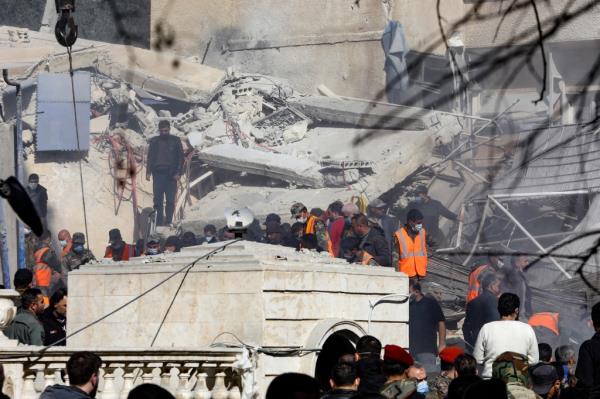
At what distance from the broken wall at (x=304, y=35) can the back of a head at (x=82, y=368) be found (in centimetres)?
2077

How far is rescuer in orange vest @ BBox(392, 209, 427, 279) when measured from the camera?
14703 mm

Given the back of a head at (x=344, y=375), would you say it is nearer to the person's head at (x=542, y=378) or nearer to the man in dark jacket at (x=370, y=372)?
the man in dark jacket at (x=370, y=372)

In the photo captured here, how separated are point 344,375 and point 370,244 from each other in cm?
715

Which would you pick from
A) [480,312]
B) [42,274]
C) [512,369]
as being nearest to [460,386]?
[512,369]

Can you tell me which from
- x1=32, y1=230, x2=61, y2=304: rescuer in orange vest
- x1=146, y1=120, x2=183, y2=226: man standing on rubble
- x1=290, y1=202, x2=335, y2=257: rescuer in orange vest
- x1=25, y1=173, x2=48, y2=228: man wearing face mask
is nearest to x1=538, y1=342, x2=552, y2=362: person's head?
x1=290, y1=202, x2=335, y2=257: rescuer in orange vest

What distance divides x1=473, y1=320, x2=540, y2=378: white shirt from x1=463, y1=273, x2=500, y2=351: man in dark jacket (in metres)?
4.19

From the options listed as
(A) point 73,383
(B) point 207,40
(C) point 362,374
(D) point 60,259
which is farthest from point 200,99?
(A) point 73,383

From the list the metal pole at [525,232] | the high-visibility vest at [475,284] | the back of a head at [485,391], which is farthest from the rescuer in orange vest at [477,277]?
the back of a head at [485,391]

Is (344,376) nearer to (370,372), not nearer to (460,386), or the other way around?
(460,386)

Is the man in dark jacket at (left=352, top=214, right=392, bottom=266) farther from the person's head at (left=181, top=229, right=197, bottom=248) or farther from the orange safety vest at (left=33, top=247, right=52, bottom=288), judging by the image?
the orange safety vest at (left=33, top=247, right=52, bottom=288)

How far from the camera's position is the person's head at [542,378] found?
8891 millimetres

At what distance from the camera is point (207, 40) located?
31172mm

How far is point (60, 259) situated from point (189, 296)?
9.44 m

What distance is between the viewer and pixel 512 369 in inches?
326
